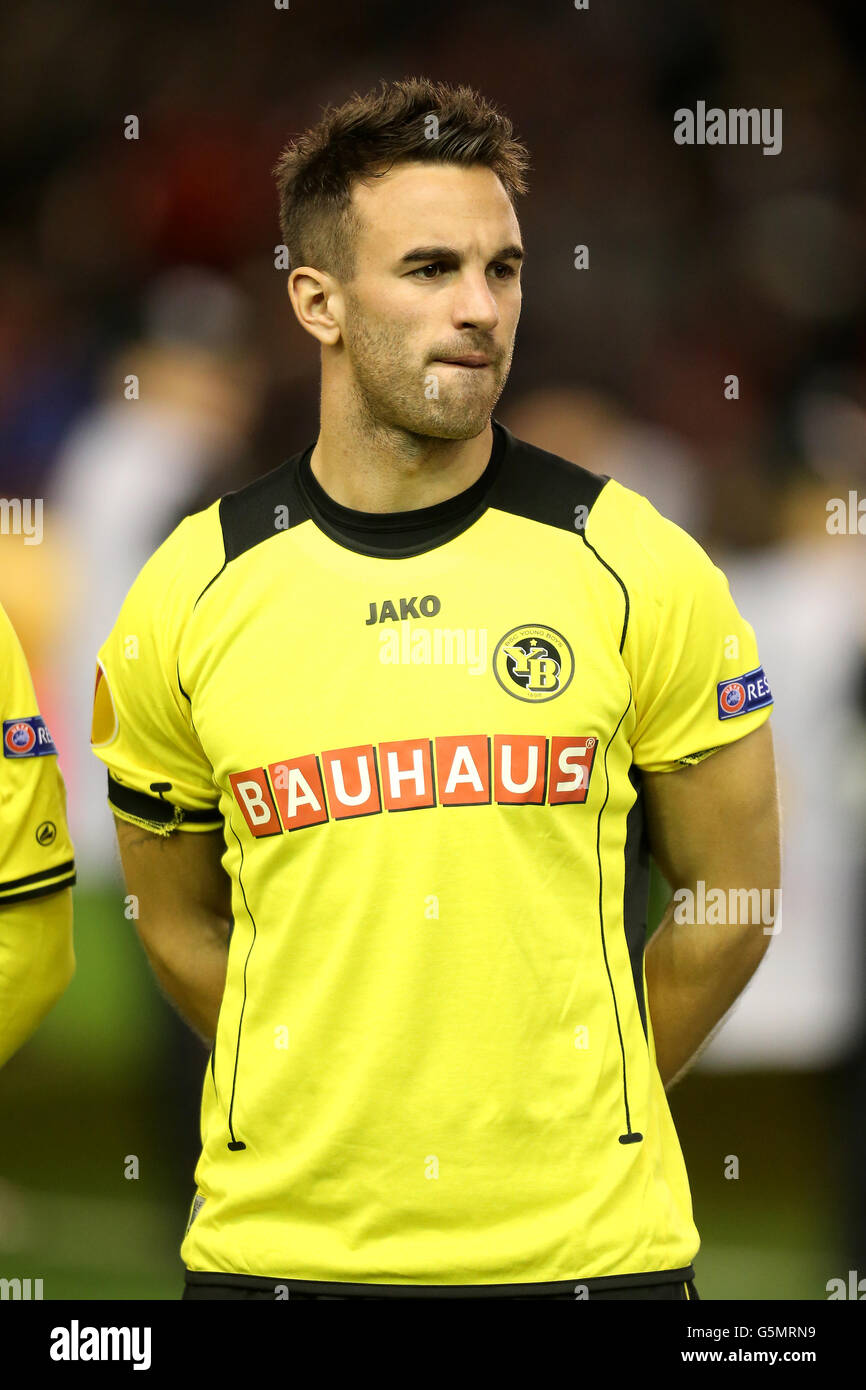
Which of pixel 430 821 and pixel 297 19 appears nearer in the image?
pixel 430 821

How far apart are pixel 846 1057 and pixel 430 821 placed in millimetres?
1954

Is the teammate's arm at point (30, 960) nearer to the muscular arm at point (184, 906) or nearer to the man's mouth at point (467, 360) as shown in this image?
the muscular arm at point (184, 906)

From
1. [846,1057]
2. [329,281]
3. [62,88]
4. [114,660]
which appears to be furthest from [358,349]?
[62,88]

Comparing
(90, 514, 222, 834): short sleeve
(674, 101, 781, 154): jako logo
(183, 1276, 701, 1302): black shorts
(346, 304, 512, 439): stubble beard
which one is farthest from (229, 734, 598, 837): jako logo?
(674, 101, 781, 154): jako logo

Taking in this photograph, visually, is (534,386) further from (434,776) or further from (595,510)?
(434,776)

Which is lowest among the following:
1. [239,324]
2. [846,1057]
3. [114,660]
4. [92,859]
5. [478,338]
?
[846,1057]

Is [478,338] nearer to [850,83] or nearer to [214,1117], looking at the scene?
[214,1117]

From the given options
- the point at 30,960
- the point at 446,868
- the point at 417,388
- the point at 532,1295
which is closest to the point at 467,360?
the point at 417,388

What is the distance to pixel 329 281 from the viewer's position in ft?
6.64

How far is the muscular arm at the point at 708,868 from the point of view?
205 cm

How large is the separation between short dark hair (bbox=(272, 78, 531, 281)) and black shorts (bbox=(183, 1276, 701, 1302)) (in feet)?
4.08

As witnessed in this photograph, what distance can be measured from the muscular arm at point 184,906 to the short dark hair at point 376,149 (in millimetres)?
803

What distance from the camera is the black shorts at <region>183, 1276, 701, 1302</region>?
1.85 m

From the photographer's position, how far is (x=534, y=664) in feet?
6.29
